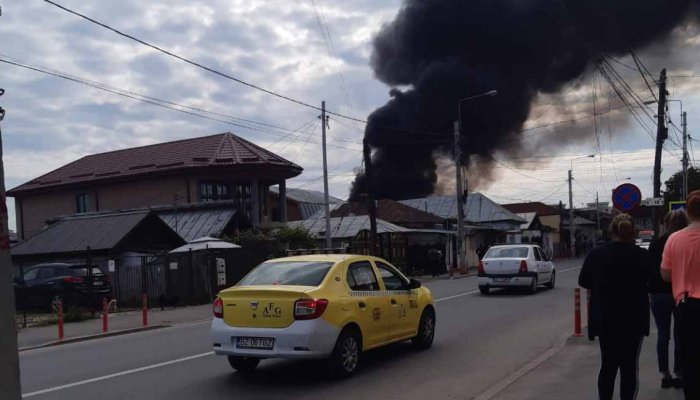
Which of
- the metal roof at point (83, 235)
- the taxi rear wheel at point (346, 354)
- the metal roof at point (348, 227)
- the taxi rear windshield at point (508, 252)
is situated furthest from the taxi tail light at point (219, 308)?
the metal roof at point (348, 227)

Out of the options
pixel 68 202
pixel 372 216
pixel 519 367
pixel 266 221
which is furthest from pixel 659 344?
pixel 68 202

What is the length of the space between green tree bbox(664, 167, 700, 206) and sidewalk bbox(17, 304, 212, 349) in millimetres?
53208

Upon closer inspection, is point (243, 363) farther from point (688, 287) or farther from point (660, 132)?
point (660, 132)

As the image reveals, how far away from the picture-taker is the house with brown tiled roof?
4081 centimetres

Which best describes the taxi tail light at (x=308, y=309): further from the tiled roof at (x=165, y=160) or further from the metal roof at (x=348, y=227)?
the tiled roof at (x=165, y=160)

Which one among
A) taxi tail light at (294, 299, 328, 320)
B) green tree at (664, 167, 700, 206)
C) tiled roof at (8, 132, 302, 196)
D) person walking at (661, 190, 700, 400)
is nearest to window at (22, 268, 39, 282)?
taxi tail light at (294, 299, 328, 320)

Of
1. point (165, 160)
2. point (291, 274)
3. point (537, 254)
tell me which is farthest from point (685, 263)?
point (165, 160)

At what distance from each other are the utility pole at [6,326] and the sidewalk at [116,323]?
11.2 meters

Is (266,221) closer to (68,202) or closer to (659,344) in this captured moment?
(68,202)

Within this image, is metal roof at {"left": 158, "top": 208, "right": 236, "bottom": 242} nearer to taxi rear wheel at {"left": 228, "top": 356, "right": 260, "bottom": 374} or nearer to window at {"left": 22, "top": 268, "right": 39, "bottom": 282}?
window at {"left": 22, "top": 268, "right": 39, "bottom": 282}

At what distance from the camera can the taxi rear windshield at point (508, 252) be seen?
2128 centimetres

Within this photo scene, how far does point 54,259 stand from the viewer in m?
28.1

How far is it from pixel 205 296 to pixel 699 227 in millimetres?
20184

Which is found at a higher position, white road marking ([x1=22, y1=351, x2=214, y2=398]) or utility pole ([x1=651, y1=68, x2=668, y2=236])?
utility pole ([x1=651, y1=68, x2=668, y2=236])
